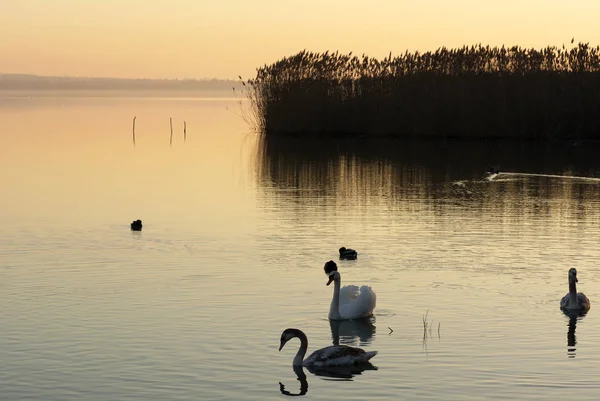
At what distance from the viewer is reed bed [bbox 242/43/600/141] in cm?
6338

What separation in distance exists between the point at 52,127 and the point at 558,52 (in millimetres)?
40887

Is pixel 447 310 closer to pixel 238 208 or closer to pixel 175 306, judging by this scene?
pixel 175 306

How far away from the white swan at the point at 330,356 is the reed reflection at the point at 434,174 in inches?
722

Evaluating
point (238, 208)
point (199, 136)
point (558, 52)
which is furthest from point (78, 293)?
point (199, 136)

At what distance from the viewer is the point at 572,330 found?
1766 centimetres

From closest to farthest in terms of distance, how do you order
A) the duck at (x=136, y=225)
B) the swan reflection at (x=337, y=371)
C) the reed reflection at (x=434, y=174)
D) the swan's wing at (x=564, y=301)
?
the swan reflection at (x=337, y=371)
the swan's wing at (x=564, y=301)
the duck at (x=136, y=225)
the reed reflection at (x=434, y=174)

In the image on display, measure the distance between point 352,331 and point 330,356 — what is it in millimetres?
2743

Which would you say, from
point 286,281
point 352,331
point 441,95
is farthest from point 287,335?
point 441,95

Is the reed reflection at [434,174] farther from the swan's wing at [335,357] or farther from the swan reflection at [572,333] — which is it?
the swan's wing at [335,357]

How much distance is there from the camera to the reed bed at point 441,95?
63.4 m

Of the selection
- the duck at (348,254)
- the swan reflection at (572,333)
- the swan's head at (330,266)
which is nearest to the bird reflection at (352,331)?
the swan reflection at (572,333)

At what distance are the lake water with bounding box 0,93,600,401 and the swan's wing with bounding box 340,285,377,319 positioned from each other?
0.22 m

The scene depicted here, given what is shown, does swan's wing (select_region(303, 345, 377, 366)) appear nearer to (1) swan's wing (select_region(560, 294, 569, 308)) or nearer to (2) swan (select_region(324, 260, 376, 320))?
(2) swan (select_region(324, 260, 376, 320))

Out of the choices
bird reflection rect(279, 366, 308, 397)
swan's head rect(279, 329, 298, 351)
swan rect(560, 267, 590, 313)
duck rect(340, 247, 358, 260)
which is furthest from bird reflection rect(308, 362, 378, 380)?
duck rect(340, 247, 358, 260)
